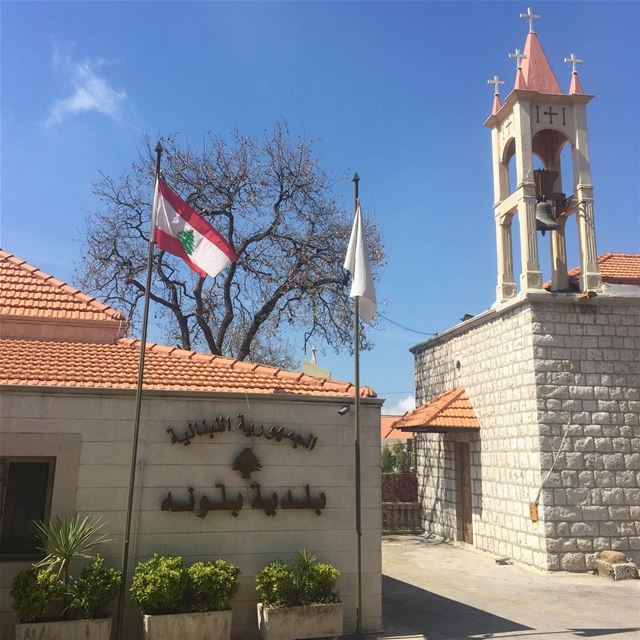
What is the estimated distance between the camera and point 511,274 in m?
15.8

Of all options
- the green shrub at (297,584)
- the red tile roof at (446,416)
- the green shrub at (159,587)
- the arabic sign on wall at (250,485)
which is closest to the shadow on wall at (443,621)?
the green shrub at (297,584)

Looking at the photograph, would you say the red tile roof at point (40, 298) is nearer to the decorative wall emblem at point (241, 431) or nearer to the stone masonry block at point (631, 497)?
the decorative wall emblem at point (241, 431)

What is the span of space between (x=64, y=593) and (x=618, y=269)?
15.5 meters

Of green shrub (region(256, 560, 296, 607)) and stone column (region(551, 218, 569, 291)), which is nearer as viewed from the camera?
green shrub (region(256, 560, 296, 607))

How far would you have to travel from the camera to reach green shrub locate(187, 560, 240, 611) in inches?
308

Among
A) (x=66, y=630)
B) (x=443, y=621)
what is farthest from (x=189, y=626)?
(x=443, y=621)

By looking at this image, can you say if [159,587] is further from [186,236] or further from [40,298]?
[40,298]

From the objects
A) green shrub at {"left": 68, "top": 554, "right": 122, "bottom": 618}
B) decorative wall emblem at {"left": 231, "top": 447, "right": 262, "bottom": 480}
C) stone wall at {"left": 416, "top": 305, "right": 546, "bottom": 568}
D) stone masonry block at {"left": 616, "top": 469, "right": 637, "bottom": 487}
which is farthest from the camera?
stone wall at {"left": 416, "top": 305, "right": 546, "bottom": 568}

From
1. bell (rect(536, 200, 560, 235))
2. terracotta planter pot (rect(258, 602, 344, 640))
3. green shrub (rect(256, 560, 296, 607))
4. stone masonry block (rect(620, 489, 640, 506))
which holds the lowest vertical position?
terracotta planter pot (rect(258, 602, 344, 640))

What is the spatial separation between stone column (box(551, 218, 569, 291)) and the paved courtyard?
692cm

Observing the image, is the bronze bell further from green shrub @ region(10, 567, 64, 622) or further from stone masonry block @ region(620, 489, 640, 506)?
green shrub @ region(10, 567, 64, 622)

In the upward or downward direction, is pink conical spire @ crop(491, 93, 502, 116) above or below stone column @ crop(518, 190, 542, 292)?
above

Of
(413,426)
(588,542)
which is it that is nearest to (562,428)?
(588,542)

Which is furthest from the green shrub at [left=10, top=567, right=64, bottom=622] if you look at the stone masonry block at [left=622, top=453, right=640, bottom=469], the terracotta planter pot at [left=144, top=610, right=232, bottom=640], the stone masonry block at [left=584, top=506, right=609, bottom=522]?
the stone masonry block at [left=622, top=453, right=640, bottom=469]
